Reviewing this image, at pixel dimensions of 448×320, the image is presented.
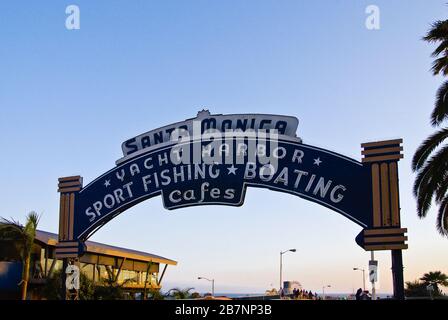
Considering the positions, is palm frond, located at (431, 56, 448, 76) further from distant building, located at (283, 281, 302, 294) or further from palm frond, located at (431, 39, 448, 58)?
distant building, located at (283, 281, 302, 294)

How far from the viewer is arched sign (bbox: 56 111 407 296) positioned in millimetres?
21281

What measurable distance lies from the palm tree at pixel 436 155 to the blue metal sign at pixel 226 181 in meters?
1.81

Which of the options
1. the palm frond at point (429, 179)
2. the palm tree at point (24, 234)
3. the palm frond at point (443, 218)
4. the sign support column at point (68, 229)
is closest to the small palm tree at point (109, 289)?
the palm tree at point (24, 234)

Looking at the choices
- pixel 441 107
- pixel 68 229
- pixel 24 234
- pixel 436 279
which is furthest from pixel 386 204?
pixel 436 279

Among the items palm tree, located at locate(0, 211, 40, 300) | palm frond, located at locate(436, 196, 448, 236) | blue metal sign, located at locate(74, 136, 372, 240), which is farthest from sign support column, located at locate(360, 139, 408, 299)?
palm tree, located at locate(0, 211, 40, 300)

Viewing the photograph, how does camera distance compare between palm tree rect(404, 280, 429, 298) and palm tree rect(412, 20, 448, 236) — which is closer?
palm tree rect(412, 20, 448, 236)

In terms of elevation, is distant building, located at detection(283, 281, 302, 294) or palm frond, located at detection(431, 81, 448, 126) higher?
palm frond, located at detection(431, 81, 448, 126)

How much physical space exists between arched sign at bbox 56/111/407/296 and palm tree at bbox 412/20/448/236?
0.88 metres

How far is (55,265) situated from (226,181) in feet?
66.2

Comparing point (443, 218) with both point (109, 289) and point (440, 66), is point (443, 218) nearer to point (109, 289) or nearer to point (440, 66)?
point (440, 66)

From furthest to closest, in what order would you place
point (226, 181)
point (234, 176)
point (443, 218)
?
point (226, 181)
point (234, 176)
point (443, 218)

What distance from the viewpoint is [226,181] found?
78.2 feet

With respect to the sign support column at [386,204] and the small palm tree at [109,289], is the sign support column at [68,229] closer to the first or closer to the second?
the small palm tree at [109,289]

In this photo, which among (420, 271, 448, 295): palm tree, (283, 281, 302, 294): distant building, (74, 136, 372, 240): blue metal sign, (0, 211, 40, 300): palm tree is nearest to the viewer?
(74, 136, 372, 240): blue metal sign
